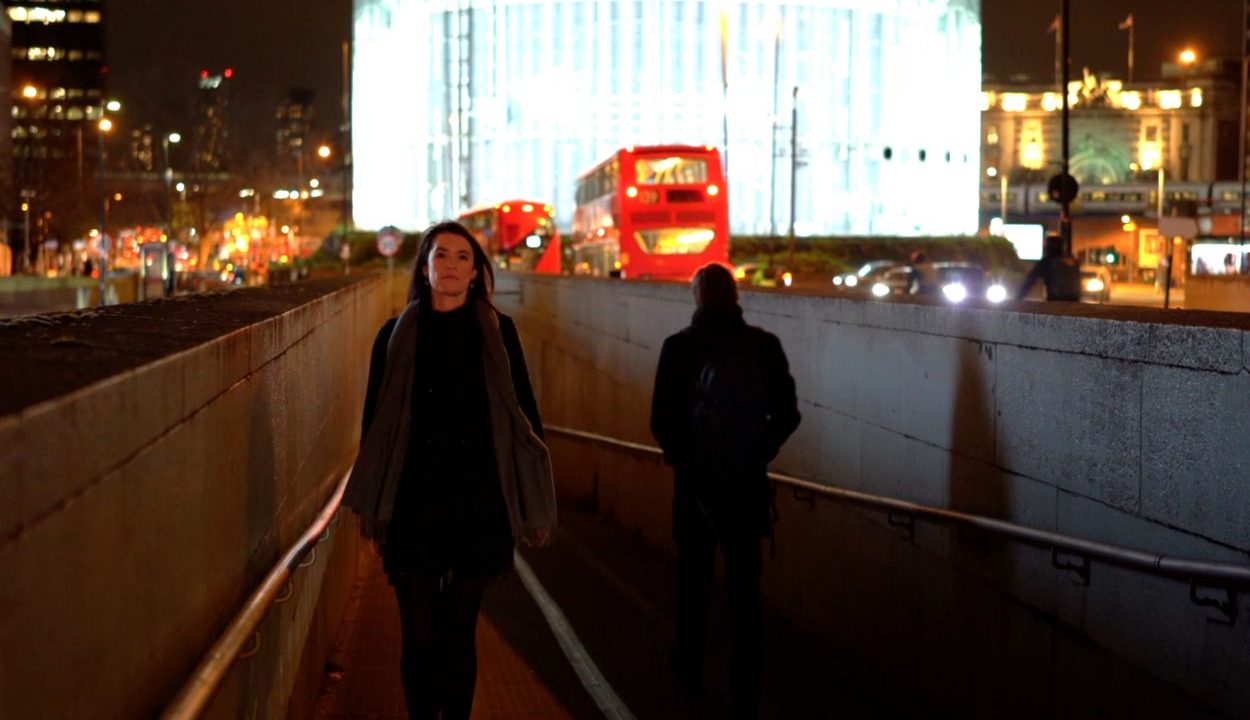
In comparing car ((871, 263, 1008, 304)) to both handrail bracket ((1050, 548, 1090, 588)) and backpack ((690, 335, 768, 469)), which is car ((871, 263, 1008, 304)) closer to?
backpack ((690, 335, 768, 469))

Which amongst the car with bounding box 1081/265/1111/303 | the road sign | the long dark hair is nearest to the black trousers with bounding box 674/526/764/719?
the long dark hair

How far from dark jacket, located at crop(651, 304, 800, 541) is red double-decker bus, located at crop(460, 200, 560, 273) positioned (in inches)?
2041

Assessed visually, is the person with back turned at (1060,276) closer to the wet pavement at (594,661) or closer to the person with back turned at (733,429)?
the wet pavement at (594,661)

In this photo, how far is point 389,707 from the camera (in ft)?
27.6

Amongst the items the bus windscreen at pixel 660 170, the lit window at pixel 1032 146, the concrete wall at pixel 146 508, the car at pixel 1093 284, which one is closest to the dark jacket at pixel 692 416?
the concrete wall at pixel 146 508

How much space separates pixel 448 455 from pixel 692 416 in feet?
8.09

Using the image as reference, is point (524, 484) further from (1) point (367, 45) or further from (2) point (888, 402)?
(1) point (367, 45)

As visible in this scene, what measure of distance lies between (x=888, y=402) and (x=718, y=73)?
290ft

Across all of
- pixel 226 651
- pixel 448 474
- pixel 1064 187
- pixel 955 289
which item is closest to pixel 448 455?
pixel 448 474

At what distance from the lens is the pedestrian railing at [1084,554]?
5.53 m

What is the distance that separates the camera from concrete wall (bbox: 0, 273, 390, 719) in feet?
9.30

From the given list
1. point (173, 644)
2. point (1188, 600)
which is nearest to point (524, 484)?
point (173, 644)

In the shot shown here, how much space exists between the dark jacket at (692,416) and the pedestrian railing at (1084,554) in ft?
3.00

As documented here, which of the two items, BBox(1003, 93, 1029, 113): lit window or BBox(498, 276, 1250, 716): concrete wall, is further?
BBox(1003, 93, 1029, 113): lit window
